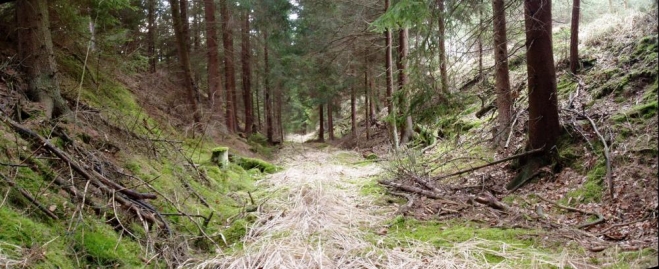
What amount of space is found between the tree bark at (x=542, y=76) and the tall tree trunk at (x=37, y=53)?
5704mm

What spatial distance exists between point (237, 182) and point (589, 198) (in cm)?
514

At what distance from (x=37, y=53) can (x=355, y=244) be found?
430 cm

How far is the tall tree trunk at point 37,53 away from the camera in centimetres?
469

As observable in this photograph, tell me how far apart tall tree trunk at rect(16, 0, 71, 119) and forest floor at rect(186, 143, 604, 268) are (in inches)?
109

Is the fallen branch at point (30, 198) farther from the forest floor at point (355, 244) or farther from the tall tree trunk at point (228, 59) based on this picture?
the tall tree trunk at point (228, 59)

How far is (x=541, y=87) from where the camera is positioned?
517 cm

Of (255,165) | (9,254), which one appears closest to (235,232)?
(9,254)

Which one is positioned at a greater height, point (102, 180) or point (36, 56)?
point (36, 56)

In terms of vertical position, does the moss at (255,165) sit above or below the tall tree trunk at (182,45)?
below

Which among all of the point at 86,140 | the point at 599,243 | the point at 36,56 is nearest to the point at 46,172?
the point at 86,140

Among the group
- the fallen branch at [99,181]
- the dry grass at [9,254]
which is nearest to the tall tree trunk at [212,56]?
the fallen branch at [99,181]

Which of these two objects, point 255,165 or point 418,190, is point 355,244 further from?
point 255,165

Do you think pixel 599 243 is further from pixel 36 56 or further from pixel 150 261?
pixel 36 56

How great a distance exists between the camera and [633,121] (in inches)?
178
